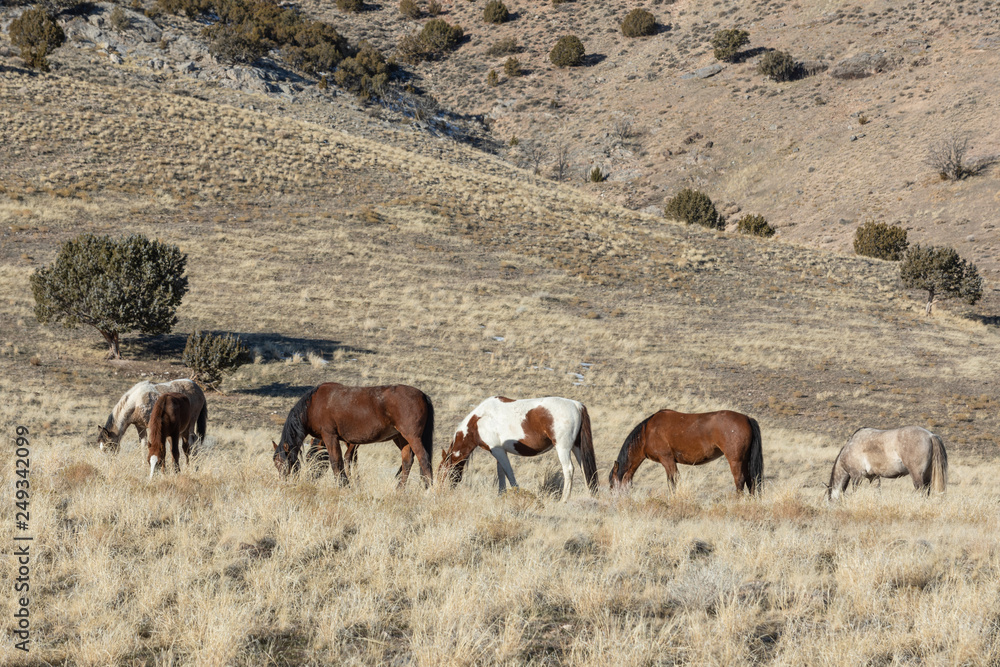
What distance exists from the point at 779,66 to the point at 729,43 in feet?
25.4

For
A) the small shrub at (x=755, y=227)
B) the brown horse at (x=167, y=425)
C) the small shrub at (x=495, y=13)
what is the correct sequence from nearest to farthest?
1. the brown horse at (x=167, y=425)
2. the small shrub at (x=755, y=227)
3. the small shrub at (x=495, y=13)

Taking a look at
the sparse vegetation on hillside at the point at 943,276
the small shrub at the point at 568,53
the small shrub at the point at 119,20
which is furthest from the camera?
the small shrub at the point at 568,53

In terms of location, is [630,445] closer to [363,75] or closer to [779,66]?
[363,75]

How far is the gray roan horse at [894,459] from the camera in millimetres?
11305

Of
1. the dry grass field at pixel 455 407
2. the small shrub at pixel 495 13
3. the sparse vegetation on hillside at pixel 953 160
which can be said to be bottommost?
the dry grass field at pixel 455 407

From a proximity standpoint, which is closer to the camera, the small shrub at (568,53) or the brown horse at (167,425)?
the brown horse at (167,425)

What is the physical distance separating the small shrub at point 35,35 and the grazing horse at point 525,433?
6626 cm

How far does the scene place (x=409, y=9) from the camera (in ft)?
346

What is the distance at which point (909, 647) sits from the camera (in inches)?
196

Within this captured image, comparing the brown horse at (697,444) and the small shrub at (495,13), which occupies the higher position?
the small shrub at (495,13)

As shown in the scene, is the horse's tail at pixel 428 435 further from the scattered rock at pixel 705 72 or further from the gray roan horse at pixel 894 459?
the scattered rock at pixel 705 72

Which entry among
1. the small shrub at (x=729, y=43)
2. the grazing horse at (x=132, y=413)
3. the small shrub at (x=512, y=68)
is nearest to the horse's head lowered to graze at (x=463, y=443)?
the grazing horse at (x=132, y=413)

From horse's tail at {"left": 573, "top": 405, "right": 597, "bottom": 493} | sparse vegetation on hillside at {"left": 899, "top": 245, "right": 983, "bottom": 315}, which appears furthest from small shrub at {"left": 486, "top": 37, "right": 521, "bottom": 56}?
horse's tail at {"left": 573, "top": 405, "right": 597, "bottom": 493}

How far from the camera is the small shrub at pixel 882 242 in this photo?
51250 millimetres
